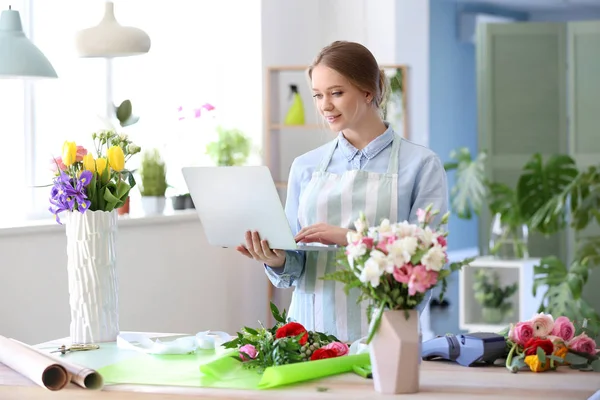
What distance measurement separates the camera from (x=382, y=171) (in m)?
2.93

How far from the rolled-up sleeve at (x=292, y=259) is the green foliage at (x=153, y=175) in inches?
81.1

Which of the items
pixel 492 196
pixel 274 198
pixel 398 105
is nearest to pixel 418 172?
pixel 274 198

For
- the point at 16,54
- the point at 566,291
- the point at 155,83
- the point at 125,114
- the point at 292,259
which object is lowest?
the point at 566,291

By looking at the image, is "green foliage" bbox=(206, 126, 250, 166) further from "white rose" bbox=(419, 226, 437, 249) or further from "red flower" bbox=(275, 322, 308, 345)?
"white rose" bbox=(419, 226, 437, 249)

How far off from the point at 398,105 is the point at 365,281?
4.03 metres

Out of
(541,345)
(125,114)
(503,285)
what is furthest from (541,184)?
(541,345)

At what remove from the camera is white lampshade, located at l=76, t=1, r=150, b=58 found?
13.0 feet

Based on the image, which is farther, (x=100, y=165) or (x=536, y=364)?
(x=100, y=165)

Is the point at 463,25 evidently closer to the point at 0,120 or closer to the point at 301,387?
the point at 0,120

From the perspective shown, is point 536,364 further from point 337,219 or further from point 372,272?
point 337,219

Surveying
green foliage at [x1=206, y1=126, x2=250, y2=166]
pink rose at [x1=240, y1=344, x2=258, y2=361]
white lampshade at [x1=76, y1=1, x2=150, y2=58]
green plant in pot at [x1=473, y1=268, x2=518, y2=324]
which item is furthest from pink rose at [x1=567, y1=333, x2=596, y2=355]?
green plant in pot at [x1=473, y1=268, x2=518, y2=324]

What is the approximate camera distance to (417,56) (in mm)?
6547

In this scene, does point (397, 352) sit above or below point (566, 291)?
above

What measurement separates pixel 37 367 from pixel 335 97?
1140mm
